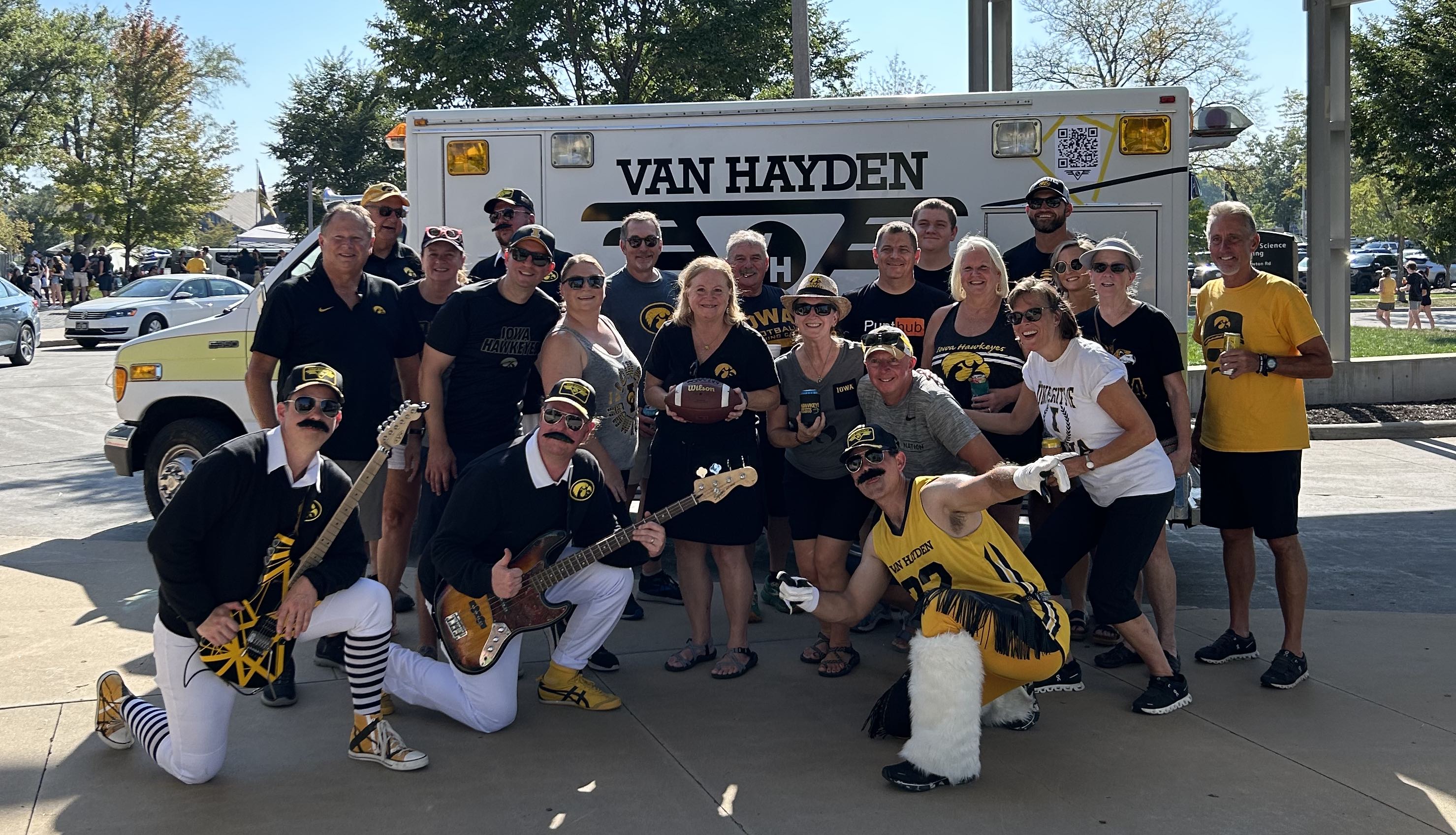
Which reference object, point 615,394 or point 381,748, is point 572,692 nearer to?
point 381,748

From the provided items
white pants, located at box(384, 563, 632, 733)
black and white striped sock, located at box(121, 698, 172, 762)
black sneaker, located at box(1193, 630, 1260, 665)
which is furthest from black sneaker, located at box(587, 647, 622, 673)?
black sneaker, located at box(1193, 630, 1260, 665)

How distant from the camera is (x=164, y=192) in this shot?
3825 cm

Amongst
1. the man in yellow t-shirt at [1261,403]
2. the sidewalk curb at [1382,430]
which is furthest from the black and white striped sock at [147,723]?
the sidewalk curb at [1382,430]

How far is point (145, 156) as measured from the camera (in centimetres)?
3881

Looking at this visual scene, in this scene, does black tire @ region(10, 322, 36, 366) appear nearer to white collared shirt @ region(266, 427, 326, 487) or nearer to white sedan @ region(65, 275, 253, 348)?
white sedan @ region(65, 275, 253, 348)

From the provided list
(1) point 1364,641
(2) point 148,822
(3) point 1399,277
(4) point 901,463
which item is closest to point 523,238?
(4) point 901,463

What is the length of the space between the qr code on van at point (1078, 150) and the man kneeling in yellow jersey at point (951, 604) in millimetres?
2958

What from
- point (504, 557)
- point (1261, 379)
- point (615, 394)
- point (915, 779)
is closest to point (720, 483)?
point (504, 557)

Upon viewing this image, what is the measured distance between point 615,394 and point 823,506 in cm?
103

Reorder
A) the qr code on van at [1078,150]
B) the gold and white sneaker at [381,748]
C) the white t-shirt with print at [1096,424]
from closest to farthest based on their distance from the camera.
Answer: the gold and white sneaker at [381,748] → the white t-shirt with print at [1096,424] → the qr code on van at [1078,150]

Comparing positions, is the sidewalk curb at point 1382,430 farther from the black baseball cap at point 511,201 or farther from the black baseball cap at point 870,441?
the black baseball cap at point 870,441

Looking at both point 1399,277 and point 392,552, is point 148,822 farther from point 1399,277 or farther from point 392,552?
point 1399,277

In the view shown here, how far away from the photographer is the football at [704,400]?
5.11 metres

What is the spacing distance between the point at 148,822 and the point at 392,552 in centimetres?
193
